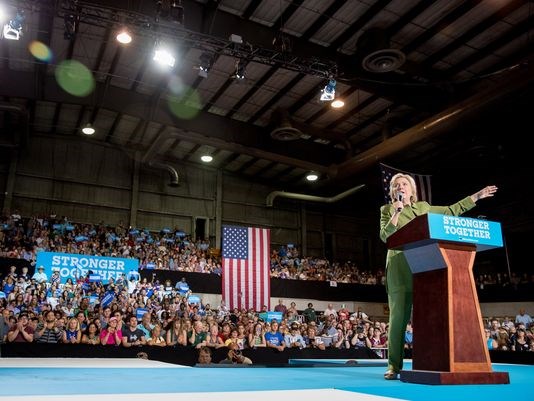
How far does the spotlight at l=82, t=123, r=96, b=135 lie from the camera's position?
1927cm

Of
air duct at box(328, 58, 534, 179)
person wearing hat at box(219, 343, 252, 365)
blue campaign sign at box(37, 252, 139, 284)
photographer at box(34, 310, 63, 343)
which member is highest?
air duct at box(328, 58, 534, 179)

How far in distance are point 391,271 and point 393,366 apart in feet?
2.48

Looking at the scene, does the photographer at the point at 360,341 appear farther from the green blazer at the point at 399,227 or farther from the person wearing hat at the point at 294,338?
the green blazer at the point at 399,227

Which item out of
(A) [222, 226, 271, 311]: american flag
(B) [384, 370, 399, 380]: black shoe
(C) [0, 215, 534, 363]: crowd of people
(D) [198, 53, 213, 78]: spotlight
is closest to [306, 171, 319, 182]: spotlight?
(C) [0, 215, 534, 363]: crowd of people

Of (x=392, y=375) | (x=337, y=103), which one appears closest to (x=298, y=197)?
(x=337, y=103)

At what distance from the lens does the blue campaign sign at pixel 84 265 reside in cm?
1433

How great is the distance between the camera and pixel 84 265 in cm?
1489

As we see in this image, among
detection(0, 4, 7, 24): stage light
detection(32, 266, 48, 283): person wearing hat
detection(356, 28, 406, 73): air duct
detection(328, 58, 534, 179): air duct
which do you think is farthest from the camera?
detection(32, 266, 48, 283): person wearing hat

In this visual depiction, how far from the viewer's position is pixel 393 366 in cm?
377

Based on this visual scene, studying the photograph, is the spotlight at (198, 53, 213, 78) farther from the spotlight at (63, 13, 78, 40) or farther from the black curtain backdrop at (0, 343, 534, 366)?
the black curtain backdrop at (0, 343, 534, 366)

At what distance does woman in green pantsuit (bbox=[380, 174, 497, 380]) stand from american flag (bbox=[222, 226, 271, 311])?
13.6 meters

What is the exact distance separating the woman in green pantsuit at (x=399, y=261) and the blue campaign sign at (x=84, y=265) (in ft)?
41.4

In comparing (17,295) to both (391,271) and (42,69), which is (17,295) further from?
(391,271)

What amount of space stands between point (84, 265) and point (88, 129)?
711 centimetres
